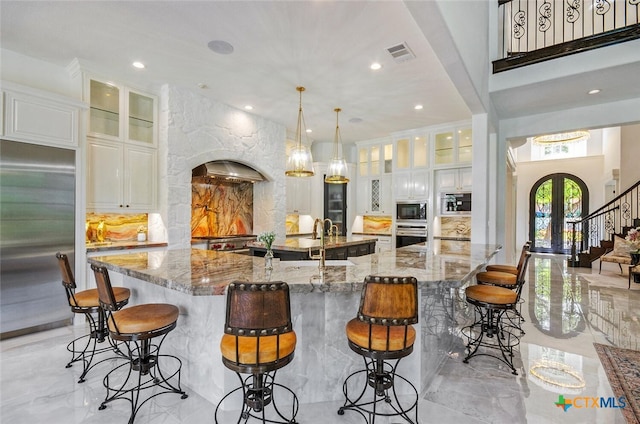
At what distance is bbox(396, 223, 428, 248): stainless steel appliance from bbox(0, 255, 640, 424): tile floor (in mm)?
2750

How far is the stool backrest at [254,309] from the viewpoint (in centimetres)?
155

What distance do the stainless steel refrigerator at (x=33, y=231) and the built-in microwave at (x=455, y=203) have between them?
19.6ft

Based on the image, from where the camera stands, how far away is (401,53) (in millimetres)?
3400

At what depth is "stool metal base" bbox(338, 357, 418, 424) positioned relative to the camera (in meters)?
1.90

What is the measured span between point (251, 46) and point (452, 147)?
14.5ft

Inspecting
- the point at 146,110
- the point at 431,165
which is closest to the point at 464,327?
the point at 431,165

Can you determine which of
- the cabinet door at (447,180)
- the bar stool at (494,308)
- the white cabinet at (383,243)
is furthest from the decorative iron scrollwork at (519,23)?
the white cabinet at (383,243)

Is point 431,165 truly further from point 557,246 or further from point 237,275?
point 557,246

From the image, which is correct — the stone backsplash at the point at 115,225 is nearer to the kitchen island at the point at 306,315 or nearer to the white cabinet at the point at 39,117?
the white cabinet at the point at 39,117

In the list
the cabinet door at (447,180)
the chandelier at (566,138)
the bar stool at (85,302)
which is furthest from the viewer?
the chandelier at (566,138)

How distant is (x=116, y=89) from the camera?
13.8 feet

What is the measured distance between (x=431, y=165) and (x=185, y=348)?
Answer: 5.54 m

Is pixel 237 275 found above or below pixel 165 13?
below

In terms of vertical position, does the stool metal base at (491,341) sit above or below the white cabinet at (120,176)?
below
